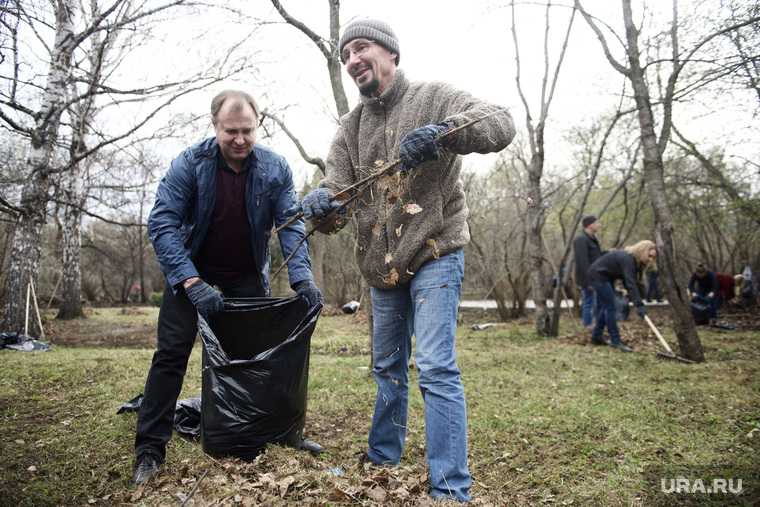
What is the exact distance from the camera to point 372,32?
232 cm

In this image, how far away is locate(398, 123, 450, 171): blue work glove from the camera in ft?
6.62

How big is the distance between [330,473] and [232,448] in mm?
494

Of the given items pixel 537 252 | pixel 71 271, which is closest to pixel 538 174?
pixel 537 252

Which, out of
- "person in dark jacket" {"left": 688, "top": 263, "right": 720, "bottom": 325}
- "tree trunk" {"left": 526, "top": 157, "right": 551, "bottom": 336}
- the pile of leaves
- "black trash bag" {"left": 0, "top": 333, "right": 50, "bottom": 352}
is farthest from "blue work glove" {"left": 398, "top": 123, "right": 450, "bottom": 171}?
"person in dark jacket" {"left": 688, "top": 263, "right": 720, "bottom": 325}

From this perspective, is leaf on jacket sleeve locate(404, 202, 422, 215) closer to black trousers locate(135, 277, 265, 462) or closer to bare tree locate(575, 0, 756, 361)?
black trousers locate(135, 277, 265, 462)

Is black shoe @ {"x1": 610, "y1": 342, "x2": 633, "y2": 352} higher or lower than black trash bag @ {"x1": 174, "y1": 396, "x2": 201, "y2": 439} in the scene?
lower

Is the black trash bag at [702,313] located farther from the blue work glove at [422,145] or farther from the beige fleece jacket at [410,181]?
the blue work glove at [422,145]

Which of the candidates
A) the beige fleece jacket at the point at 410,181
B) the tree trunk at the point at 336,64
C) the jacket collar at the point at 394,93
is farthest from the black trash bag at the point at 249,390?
the tree trunk at the point at 336,64

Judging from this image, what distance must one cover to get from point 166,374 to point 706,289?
11335mm

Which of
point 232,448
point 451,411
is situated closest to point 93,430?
point 232,448

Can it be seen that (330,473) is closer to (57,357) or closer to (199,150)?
(199,150)

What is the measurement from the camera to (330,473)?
215 cm

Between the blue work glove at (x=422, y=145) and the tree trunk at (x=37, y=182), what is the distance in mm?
6830

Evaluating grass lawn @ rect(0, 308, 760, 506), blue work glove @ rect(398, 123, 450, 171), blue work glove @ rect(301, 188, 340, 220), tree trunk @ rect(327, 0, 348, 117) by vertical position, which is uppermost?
tree trunk @ rect(327, 0, 348, 117)
